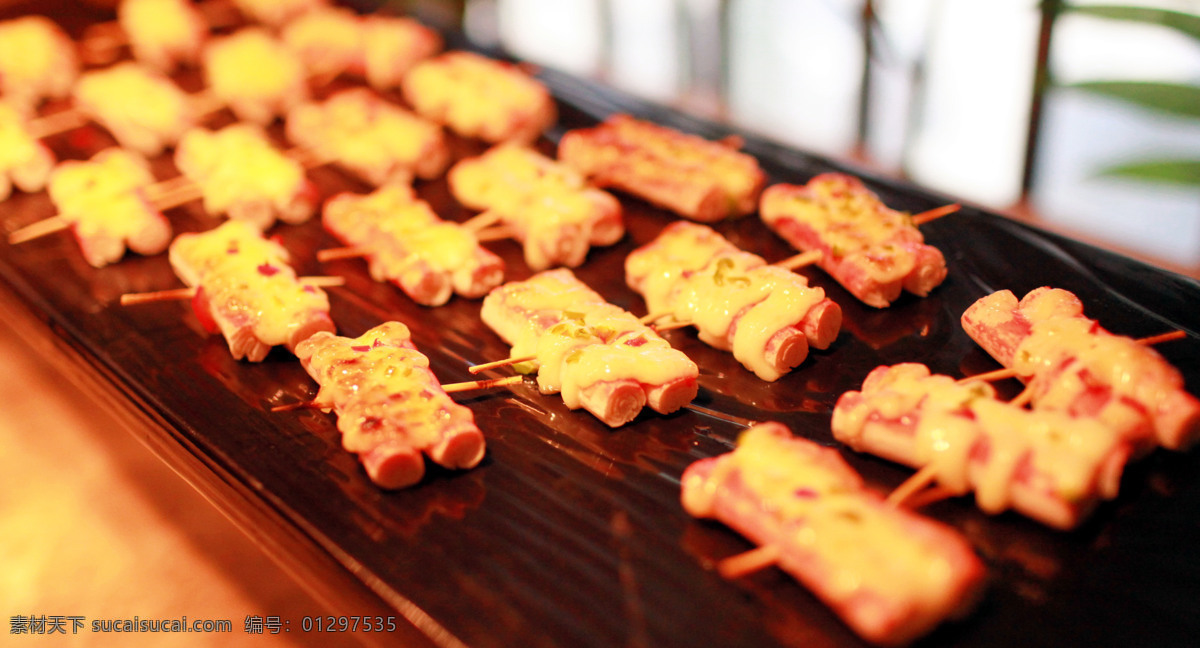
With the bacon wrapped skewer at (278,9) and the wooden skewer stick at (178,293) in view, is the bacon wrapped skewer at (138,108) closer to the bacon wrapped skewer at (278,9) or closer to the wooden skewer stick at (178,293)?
the bacon wrapped skewer at (278,9)

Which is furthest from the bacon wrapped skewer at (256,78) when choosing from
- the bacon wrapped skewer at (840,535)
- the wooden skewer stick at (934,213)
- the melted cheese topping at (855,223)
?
the bacon wrapped skewer at (840,535)

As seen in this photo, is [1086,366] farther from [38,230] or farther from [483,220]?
[38,230]

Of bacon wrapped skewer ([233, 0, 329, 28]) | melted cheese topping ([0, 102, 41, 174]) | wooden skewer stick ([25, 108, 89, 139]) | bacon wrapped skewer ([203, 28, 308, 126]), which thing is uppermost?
bacon wrapped skewer ([233, 0, 329, 28])

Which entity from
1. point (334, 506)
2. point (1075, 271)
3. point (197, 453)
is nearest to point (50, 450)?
point (197, 453)

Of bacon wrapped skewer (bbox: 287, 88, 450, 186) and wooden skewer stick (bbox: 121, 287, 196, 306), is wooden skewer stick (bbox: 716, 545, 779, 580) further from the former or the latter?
bacon wrapped skewer (bbox: 287, 88, 450, 186)

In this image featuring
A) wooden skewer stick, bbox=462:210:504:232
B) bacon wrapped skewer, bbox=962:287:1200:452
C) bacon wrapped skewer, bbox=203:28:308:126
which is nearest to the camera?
bacon wrapped skewer, bbox=962:287:1200:452

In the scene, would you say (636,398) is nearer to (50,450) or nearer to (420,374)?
(420,374)

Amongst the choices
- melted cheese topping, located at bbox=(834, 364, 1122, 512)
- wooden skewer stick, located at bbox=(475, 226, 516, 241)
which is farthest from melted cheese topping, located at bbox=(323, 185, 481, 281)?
melted cheese topping, located at bbox=(834, 364, 1122, 512)
